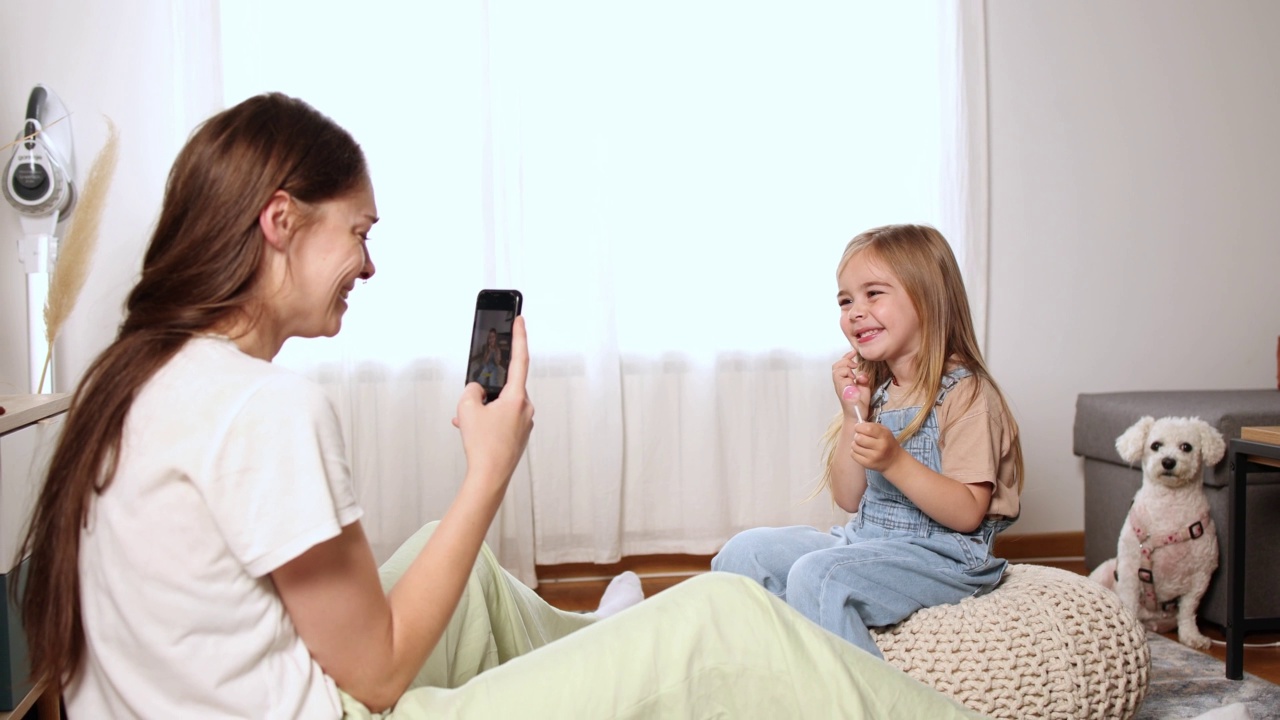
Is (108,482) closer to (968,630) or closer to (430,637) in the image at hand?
(430,637)

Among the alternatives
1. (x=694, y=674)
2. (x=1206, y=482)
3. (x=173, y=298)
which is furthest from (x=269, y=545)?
(x=1206, y=482)

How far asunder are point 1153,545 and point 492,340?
192cm

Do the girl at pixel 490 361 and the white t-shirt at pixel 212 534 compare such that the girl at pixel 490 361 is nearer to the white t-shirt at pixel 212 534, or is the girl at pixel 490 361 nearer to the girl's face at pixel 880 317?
the white t-shirt at pixel 212 534

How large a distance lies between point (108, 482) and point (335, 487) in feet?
0.63

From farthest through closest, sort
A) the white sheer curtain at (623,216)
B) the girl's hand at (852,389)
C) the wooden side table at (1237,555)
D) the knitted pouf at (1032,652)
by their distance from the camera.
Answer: the white sheer curtain at (623,216) < the wooden side table at (1237,555) < the girl's hand at (852,389) < the knitted pouf at (1032,652)

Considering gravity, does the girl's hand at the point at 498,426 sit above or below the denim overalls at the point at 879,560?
above

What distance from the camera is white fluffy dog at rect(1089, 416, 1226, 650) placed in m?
2.45

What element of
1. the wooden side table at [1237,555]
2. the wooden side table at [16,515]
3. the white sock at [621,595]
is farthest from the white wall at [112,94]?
the wooden side table at [1237,555]

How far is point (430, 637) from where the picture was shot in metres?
0.97

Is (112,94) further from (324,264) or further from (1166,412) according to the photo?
(1166,412)

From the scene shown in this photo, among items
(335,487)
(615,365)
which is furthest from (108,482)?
(615,365)

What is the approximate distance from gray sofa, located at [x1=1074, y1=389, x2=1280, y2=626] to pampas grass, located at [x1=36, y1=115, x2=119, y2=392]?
2.57 metres

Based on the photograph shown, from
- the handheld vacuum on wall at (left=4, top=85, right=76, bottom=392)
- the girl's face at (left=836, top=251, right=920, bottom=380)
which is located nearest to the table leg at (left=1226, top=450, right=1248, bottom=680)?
the girl's face at (left=836, top=251, right=920, bottom=380)

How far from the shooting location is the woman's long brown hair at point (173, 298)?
0.89 meters
